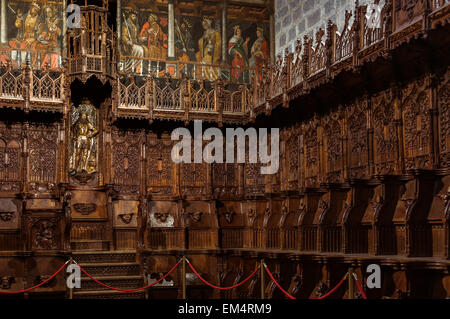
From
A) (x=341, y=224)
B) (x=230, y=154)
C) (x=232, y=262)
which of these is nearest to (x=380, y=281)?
(x=341, y=224)

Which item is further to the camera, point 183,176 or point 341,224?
point 183,176

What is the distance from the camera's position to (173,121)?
17250 mm

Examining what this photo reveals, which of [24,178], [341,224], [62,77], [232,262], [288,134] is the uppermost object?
[62,77]

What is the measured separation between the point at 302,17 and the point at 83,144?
21.9ft

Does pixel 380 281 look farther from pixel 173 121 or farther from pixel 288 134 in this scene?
pixel 173 121

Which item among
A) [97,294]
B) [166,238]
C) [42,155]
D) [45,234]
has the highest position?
[42,155]

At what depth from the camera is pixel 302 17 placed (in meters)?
17.4

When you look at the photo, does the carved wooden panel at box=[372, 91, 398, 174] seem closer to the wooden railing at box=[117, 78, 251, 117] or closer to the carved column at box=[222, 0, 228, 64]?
the wooden railing at box=[117, 78, 251, 117]

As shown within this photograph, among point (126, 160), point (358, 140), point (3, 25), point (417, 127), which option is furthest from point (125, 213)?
point (417, 127)

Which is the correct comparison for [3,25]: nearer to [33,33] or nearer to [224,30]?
[33,33]

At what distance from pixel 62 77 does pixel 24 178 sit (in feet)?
8.74

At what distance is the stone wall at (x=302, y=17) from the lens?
1548cm

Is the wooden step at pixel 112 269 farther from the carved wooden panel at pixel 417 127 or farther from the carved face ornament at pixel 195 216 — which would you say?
the carved wooden panel at pixel 417 127

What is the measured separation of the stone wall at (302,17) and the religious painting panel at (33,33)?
6110 mm
